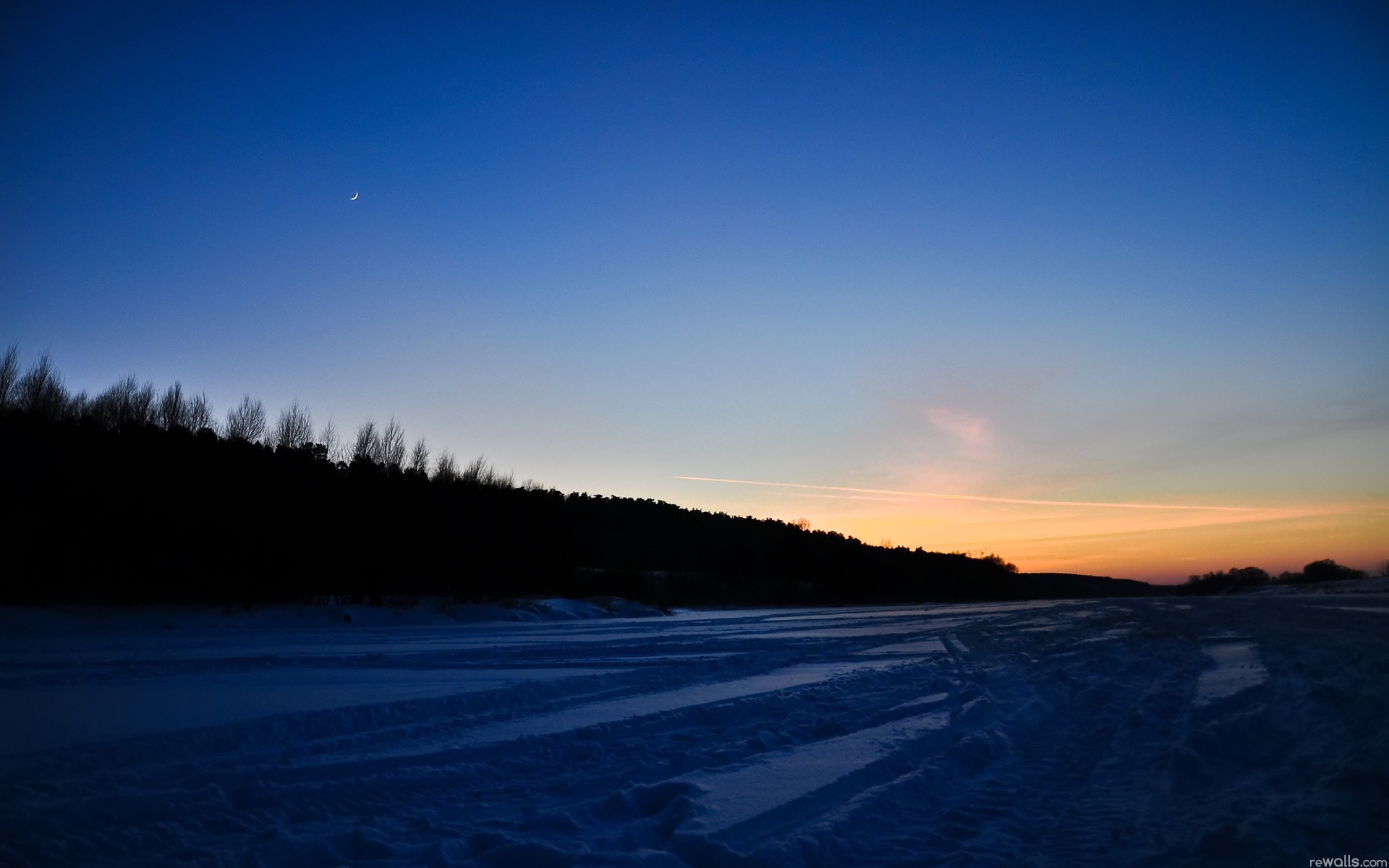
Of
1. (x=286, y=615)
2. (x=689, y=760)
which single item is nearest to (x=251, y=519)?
(x=286, y=615)

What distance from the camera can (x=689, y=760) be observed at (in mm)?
5023

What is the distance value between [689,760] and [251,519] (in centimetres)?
1921

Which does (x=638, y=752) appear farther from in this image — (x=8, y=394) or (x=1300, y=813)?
(x=8, y=394)

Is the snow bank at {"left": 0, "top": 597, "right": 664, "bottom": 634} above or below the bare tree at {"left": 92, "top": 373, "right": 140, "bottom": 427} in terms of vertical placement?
below

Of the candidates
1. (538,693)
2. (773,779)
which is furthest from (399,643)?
(773,779)

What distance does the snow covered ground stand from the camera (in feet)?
11.4

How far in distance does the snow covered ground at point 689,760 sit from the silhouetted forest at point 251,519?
323 inches

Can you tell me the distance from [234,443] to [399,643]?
11.9m

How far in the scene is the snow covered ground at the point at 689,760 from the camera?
346 centimetres

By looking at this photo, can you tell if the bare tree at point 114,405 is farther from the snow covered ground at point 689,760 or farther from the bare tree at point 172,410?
the snow covered ground at point 689,760

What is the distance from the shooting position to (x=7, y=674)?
750 cm

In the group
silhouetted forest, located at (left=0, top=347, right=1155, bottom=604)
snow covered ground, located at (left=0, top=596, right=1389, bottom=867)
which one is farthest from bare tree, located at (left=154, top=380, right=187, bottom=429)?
snow covered ground, located at (left=0, top=596, right=1389, bottom=867)

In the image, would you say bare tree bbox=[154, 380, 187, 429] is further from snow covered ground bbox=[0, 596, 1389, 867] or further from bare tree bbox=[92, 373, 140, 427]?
snow covered ground bbox=[0, 596, 1389, 867]

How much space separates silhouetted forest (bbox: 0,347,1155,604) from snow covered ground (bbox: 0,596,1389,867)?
8206 millimetres
